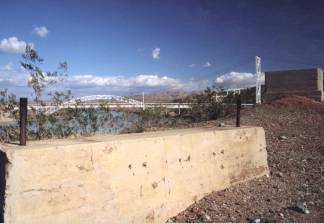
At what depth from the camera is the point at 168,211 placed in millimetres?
4691

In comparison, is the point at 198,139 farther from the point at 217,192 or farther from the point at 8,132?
the point at 8,132

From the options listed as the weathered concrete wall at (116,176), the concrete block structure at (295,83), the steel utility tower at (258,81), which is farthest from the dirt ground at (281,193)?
the steel utility tower at (258,81)

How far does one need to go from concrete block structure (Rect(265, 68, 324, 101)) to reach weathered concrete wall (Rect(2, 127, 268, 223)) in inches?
1003

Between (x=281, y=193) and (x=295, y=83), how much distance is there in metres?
26.6

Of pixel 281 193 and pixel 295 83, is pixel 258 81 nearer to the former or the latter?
pixel 295 83

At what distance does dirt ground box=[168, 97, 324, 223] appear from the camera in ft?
16.1

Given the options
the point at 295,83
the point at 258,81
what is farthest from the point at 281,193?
the point at 258,81

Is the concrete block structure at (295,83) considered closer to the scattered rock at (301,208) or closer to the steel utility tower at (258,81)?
the steel utility tower at (258,81)

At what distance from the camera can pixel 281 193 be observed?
596cm

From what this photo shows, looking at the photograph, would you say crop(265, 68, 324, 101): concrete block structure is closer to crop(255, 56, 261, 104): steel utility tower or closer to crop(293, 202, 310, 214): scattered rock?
crop(255, 56, 261, 104): steel utility tower

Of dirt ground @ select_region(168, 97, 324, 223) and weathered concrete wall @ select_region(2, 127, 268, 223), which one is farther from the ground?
weathered concrete wall @ select_region(2, 127, 268, 223)

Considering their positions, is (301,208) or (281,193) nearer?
(301,208)

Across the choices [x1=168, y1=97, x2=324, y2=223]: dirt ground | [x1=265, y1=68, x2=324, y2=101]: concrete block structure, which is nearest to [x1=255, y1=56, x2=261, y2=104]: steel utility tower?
[x1=265, y1=68, x2=324, y2=101]: concrete block structure

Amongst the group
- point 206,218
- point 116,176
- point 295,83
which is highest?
point 295,83
